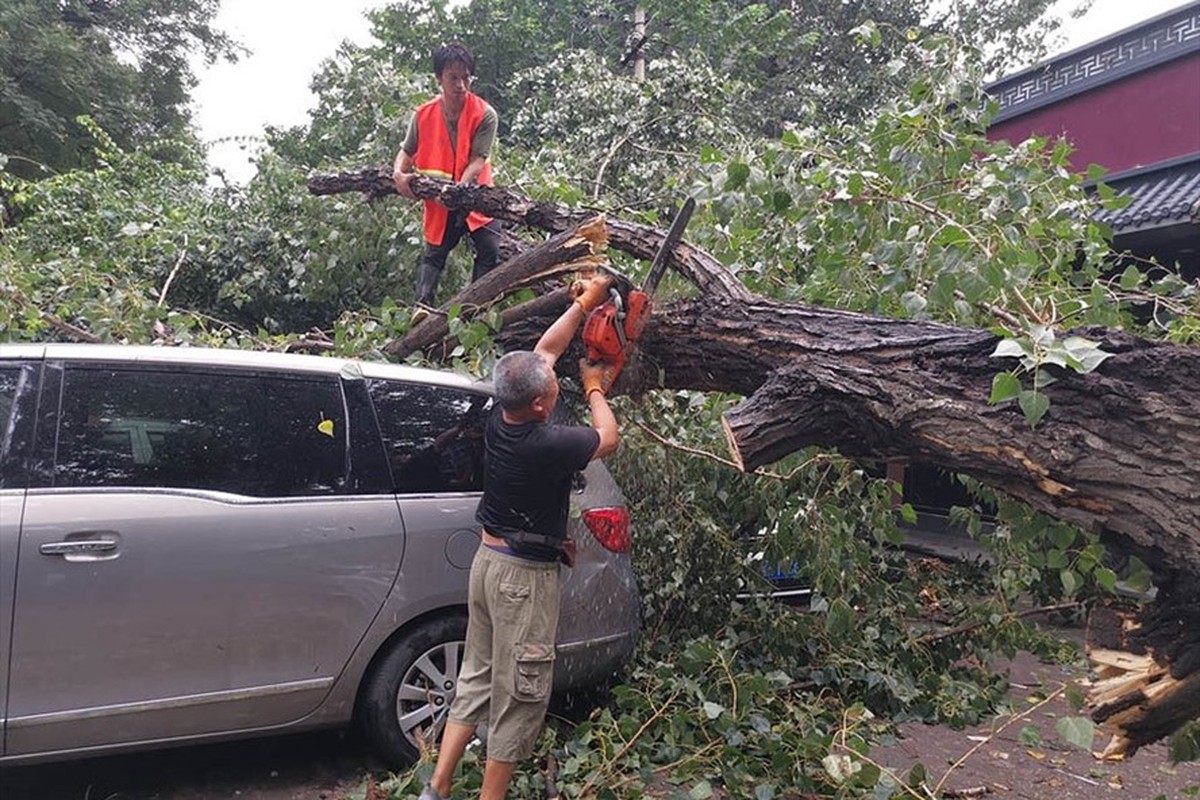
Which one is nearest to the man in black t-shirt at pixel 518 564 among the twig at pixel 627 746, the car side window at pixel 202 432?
the twig at pixel 627 746

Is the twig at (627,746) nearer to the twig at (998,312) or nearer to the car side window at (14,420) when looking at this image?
the twig at (998,312)

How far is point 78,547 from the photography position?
2889mm


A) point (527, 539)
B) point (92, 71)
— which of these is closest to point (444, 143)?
point (527, 539)

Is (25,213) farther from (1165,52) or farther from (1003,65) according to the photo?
(1003,65)

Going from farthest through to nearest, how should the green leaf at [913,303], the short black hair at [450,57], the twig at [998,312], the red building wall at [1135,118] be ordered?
the red building wall at [1135,118]
the short black hair at [450,57]
the green leaf at [913,303]
the twig at [998,312]

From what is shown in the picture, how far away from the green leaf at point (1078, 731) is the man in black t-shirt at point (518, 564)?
5.08 ft

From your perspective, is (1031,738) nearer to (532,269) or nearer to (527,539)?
(527,539)

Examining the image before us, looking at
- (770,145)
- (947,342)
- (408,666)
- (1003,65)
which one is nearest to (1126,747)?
(947,342)

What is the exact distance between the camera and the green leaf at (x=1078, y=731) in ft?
7.78

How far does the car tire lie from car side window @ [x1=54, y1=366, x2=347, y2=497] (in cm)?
70

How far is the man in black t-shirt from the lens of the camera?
291 centimetres

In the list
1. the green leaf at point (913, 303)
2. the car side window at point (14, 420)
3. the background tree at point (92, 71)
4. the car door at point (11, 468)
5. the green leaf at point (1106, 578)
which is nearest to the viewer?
the green leaf at point (1106, 578)

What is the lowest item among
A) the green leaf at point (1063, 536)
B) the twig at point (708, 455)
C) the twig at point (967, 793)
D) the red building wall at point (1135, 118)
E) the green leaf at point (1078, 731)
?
the twig at point (967, 793)

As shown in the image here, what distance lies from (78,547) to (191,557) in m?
0.34
